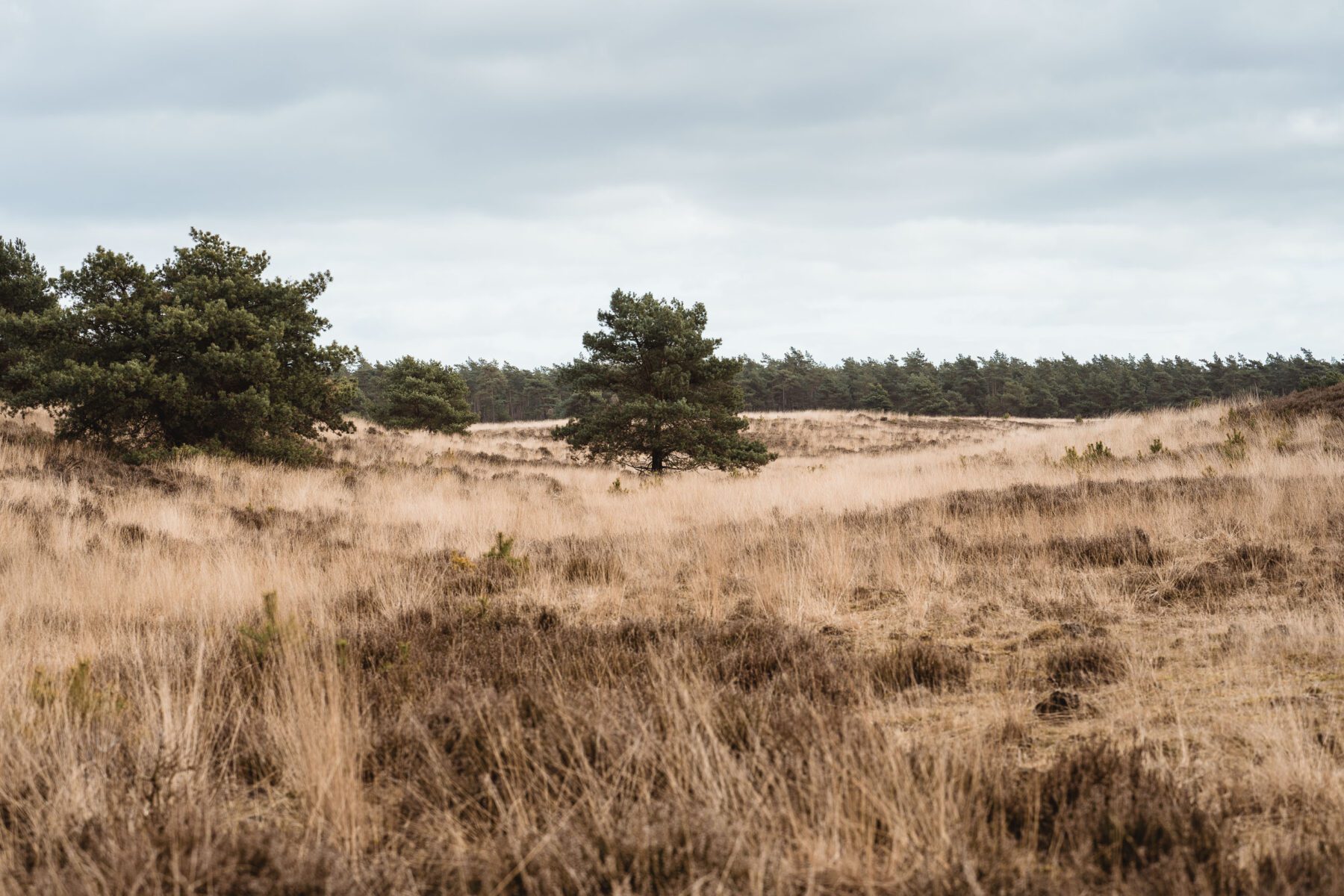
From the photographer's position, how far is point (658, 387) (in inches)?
724

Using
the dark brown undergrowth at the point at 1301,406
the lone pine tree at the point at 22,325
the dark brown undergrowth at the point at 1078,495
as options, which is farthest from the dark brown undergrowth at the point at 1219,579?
the lone pine tree at the point at 22,325

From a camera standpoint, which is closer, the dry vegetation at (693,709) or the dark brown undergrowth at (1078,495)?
the dry vegetation at (693,709)

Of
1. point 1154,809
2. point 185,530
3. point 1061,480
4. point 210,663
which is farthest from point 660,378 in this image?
point 1154,809

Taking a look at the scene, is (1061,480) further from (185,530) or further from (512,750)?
(185,530)

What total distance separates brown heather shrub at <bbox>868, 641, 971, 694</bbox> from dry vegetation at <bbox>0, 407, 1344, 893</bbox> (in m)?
0.03

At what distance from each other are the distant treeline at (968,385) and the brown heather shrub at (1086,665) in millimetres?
66350

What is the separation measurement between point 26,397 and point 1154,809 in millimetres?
16026

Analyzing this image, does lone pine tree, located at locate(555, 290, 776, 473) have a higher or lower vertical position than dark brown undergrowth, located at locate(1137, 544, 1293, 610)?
higher

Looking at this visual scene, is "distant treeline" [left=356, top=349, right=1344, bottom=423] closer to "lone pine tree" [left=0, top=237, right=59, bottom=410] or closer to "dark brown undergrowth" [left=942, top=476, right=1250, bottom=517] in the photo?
"lone pine tree" [left=0, top=237, right=59, bottom=410]

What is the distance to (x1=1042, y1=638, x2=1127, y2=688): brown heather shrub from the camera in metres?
3.57

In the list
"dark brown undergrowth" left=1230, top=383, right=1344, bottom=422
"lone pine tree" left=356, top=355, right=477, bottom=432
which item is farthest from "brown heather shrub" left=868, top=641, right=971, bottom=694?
"lone pine tree" left=356, top=355, right=477, bottom=432

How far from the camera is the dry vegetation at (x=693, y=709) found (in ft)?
6.72

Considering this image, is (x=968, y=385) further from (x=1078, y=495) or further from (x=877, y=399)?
(x=1078, y=495)

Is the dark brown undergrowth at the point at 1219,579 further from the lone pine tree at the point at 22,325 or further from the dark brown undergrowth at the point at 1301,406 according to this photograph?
the lone pine tree at the point at 22,325
